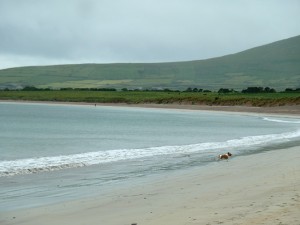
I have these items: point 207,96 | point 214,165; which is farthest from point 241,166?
point 207,96

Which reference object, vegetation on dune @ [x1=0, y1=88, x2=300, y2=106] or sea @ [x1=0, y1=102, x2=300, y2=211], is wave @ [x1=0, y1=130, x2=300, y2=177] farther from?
vegetation on dune @ [x1=0, y1=88, x2=300, y2=106]

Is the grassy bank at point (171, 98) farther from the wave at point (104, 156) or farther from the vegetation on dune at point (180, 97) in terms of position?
the wave at point (104, 156)

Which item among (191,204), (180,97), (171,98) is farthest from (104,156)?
(171,98)

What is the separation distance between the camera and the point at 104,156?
70.9 feet

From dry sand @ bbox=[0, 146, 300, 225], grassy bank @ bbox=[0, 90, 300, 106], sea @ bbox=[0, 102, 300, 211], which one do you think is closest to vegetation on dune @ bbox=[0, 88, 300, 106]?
grassy bank @ bbox=[0, 90, 300, 106]

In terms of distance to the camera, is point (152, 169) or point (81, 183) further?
point (152, 169)

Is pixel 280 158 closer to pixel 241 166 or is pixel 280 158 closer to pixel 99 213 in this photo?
pixel 241 166

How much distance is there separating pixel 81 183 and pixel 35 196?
2.24m

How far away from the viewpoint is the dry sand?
9.28m

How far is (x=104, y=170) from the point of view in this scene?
57.2ft

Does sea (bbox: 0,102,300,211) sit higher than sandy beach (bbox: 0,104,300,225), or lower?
lower

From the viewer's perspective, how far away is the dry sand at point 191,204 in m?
9.28

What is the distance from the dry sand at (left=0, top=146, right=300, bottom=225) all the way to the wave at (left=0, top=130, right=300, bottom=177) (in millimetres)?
4514

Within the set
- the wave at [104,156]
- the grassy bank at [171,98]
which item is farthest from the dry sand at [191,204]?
the grassy bank at [171,98]
